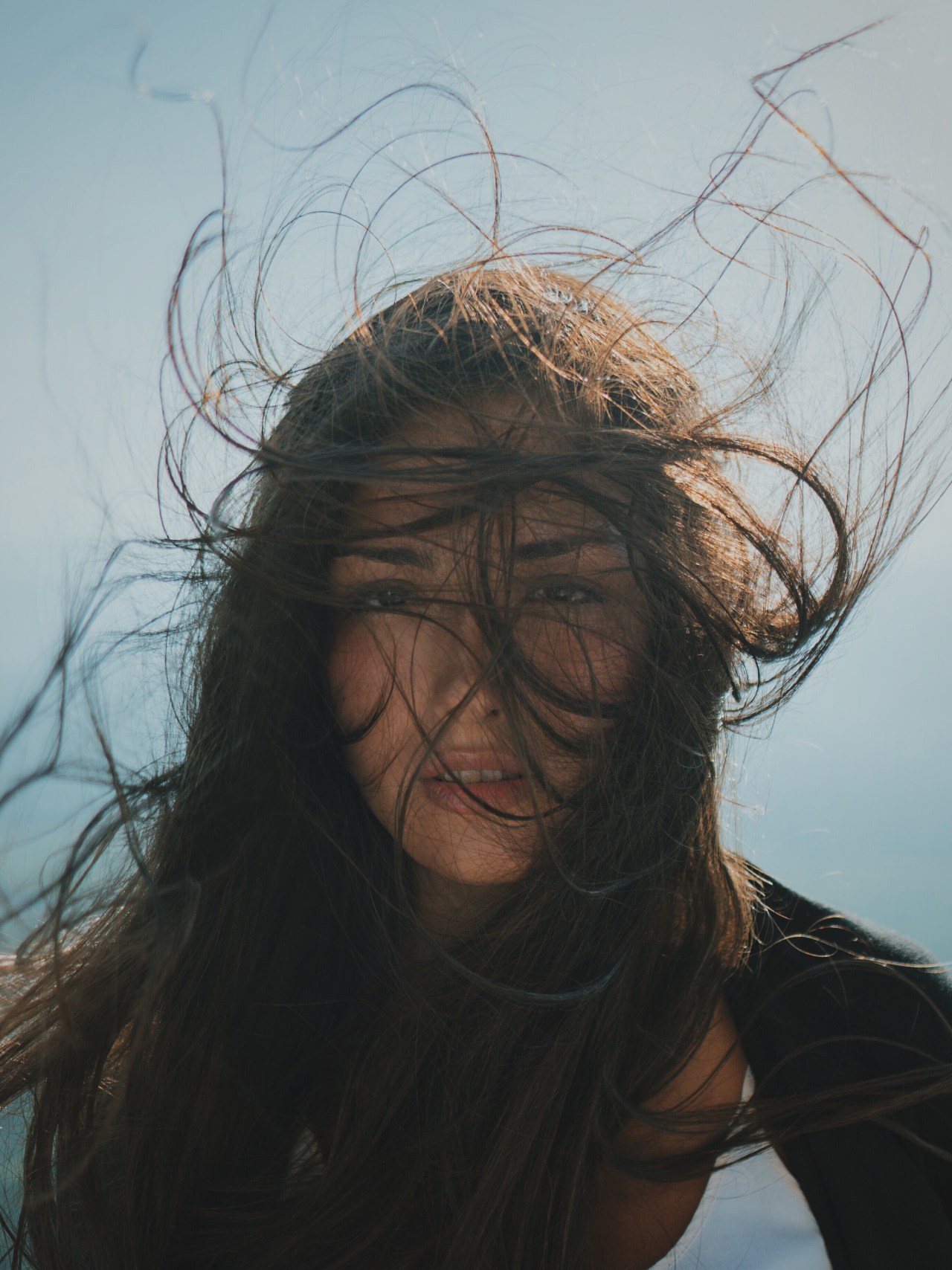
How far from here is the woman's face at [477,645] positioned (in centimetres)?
111

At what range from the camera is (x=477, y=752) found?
3.73 feet

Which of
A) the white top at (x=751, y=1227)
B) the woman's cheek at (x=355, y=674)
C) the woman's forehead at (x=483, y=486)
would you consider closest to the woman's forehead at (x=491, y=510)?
the woman's forehead at (x=483, y=486)

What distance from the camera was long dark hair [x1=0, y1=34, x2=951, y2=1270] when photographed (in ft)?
3.73

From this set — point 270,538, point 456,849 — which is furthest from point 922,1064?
point 270,538

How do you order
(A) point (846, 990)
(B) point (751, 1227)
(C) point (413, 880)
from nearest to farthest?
(B) point (751, 1227) → (A) point (846, 990) → (C) point (413, 880)

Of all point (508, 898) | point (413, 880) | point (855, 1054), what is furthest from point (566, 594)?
point (855, 1054)

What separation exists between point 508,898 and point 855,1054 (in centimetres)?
46

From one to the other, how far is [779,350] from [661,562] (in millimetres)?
361

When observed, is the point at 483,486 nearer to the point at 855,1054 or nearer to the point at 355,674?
the point at 355,674

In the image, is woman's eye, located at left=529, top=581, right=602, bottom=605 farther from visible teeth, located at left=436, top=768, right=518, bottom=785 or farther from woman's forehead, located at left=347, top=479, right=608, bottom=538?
visible teeth, located at left=436, top=768, right=518, bottom=785

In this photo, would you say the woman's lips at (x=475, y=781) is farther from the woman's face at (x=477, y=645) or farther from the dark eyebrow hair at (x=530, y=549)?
the dark eyebrow hair at (x=530, y=549)

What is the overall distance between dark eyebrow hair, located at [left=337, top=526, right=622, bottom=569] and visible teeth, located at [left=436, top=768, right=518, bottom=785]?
247 mm

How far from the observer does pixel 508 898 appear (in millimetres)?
1271

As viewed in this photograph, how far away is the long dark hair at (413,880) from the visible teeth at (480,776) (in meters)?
0.08
